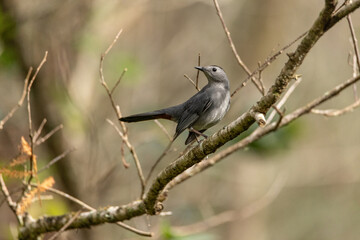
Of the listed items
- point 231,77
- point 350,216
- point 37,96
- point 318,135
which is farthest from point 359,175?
point 37,96

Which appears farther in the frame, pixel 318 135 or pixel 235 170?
pixel 318 135

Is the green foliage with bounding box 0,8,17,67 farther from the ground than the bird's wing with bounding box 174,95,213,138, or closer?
farther from the ground

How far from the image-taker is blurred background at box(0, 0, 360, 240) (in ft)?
20.5

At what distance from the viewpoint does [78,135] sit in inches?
302

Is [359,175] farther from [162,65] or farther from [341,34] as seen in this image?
[162,65]

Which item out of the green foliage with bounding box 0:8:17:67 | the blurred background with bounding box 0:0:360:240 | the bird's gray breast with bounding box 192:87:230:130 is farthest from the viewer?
the blurred background with bounding box 0:0:360:240

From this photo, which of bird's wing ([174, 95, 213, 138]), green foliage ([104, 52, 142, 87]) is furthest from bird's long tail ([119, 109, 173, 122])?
green foliage ([104, 52, 142, 87])

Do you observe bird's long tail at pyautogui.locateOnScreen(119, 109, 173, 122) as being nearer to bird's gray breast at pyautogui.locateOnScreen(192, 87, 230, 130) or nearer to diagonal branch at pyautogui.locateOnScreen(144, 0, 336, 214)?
bird's gray breast at pyautogui.locateOnScreen(192, 87, 230, 130)

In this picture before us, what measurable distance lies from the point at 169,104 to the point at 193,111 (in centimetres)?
523

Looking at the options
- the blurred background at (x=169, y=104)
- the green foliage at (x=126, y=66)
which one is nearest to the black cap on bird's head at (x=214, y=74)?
the blurred background at (x=169, y=104)

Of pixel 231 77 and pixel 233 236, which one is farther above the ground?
pixel 231 77

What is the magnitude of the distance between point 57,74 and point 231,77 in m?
2.77

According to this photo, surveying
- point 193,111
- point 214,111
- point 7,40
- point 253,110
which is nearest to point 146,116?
point 193,111

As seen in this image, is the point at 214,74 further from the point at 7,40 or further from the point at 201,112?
the point at 7,40
